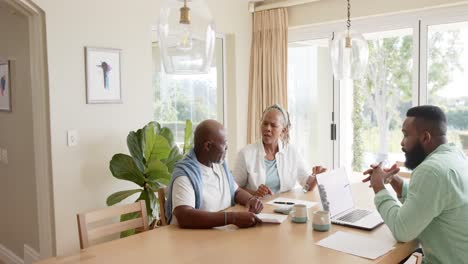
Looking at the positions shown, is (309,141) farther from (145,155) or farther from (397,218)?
(397,218)

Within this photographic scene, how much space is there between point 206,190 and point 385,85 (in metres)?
2.44

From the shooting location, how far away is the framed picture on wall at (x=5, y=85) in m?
3.64

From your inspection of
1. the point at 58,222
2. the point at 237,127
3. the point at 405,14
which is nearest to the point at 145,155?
the point at 58,222

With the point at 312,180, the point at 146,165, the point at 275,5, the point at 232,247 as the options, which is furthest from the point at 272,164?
the point at 275,5

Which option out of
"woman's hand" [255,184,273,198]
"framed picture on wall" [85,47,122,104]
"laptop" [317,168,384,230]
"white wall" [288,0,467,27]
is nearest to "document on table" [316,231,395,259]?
"laptop" [317,168,384,230]

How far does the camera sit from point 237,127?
4621 mm

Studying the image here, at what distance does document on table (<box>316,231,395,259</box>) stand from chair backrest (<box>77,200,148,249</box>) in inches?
38.4

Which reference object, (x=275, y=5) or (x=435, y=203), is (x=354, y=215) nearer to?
(x=435, y=203)

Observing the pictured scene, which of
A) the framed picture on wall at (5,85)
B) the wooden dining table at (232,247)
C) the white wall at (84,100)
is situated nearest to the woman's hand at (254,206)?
the wooden dining table at (232,247)

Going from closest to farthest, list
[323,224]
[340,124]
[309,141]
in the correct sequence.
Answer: [323,224]
[340,124]
[309,141]

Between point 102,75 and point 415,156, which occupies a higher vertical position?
point 102,75

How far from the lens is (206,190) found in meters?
2.31

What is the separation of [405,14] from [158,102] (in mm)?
2375

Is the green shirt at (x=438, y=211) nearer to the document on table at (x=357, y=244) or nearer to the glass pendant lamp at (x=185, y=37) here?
the document on table at (x=357, y=244)
